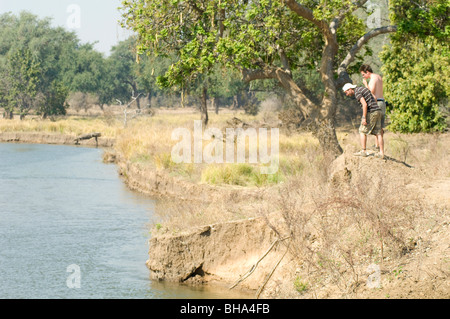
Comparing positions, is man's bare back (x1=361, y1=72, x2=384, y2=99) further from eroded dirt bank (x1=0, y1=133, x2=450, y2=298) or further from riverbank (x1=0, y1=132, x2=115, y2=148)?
riverbank (x1=0, y1=132, x2=115, y2=148)

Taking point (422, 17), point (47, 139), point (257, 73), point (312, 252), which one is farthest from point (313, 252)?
point (47, 139)

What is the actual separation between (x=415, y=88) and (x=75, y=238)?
16.8 meters

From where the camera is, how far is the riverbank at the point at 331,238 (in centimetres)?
898

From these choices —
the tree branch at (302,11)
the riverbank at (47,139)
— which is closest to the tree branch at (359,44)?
the tree branch at (302,11)

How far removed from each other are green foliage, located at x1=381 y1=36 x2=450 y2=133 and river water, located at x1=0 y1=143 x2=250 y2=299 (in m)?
11.5

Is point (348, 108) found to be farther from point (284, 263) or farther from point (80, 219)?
point (284, 263)

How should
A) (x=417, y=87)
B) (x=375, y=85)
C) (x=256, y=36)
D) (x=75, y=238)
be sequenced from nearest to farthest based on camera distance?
(x=375, y=85), (x=75, y=238), (x=256, y=36), (x=417, y=87)

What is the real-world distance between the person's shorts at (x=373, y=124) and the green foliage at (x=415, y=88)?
553 inches

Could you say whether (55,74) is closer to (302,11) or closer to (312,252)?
(302,11)

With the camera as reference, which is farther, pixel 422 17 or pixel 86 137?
pixel 86 137

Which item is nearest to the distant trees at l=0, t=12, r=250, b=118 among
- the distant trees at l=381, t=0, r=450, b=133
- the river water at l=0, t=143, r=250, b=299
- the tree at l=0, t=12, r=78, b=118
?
the tree at l=0, t=12, r=78, b=118

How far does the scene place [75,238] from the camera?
595 inches
